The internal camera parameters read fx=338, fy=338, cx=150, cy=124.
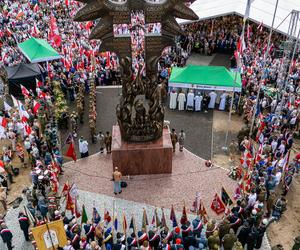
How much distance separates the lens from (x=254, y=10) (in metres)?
29.0

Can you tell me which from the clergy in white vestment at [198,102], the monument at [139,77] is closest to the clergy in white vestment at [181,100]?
the clergy in white vestment at [198,102]

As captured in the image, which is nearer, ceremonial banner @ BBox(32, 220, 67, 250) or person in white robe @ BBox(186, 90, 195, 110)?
ceremonial banner @ BBox(32, 220, 67, 250)

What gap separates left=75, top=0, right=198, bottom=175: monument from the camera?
13.7 meters

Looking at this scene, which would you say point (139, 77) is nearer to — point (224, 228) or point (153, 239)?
point (153, 239)

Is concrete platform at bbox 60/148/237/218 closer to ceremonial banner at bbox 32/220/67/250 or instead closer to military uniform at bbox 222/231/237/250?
military uniform at bbox 222/231/237/250

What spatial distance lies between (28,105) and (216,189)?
1209 centimetres

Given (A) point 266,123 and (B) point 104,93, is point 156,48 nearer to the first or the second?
(A) point 266,123

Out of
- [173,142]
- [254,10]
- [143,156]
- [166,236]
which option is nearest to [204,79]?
[173,142]

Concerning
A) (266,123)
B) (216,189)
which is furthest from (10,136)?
(266,123)

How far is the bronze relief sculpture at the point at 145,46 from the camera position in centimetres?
1359

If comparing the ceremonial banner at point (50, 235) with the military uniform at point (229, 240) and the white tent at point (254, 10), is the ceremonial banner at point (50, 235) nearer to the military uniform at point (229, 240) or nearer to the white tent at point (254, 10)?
the military uniform at point (229, 240)

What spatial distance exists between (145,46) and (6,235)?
8.88 m

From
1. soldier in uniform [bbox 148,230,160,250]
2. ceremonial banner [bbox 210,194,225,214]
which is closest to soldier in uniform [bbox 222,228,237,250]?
soldier in uniform [bbox 148,230,160,250]

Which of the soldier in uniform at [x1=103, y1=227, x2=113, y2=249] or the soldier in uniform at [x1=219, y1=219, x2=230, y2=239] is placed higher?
the soldier in uniform at [x1=219, y1=219, x2=230, y2=239]
